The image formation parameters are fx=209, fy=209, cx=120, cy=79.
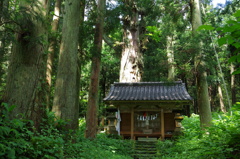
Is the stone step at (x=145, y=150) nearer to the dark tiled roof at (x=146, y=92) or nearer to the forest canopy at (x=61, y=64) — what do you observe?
the forest canopy at (x=61, y=64)

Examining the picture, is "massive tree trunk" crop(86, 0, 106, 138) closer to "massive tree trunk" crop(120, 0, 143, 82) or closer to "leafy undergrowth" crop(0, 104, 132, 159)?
"leafy undergrowth" crop(0, 104, 132, 159)

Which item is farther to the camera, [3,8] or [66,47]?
[66,47]

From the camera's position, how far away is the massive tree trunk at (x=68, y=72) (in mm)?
6145

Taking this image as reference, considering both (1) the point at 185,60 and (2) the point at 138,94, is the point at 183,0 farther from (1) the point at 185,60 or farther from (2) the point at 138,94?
(2) the point at 138,94

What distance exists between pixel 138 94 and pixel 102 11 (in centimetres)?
606

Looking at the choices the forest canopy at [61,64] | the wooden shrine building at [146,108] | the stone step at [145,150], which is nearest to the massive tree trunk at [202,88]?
the forest canopy at [61,64]

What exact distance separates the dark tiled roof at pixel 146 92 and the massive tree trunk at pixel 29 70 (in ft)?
26.7

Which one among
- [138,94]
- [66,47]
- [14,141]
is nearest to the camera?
[14,141]

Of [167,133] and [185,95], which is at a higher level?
[185,95]

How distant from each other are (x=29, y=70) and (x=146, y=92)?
1026cm

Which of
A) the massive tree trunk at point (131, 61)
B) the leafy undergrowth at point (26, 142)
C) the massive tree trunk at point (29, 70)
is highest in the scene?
the massive tree trunk at point (131, 61)

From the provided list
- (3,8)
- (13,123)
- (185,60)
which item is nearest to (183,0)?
(185,60)

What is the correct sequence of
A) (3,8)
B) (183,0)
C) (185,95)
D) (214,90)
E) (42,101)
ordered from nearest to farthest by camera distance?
(3,8), (42,101), (183,0), (185,95), (214,90)

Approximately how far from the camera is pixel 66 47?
6.66m
